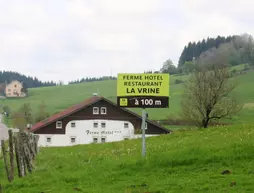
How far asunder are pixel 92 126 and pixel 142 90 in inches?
2378

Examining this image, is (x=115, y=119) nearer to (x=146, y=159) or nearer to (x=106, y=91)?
(x=146, y=159)

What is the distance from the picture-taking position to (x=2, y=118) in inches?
5901

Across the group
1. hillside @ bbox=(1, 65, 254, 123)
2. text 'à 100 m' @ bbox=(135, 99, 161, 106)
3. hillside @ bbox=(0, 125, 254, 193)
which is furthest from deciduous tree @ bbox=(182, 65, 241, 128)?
hillside @ bbox=(0, 125, 254, 193)

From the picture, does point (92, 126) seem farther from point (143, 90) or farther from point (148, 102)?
point (143, 90)

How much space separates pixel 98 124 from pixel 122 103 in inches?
2377

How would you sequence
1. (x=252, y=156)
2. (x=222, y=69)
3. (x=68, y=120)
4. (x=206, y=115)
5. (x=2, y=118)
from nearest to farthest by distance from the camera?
(x=252, y=156), (x=206, y=115), (x=222, y=69), (x=68, y=120), (x=2, y=118)

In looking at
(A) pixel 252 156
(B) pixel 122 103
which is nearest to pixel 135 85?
(B) pixel 122 103

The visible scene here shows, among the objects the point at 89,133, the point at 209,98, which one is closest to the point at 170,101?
the point at 89,133

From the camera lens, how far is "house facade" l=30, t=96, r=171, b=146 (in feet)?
251

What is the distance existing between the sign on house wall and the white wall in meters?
58.3

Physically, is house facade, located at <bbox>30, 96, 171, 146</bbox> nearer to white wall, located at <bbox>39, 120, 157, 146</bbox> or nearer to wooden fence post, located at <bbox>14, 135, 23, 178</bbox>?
white wall, located at <bbox>39, 120, 157, 146</bbox>

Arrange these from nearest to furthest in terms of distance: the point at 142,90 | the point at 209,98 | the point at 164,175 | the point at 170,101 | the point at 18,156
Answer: the point at 164,175, the point at 18,156, the point at 142,90, the point at 209,98, the point at 170,101

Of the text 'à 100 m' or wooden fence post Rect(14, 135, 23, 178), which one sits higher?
the text 'à 100 m'

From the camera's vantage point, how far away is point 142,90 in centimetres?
1822
